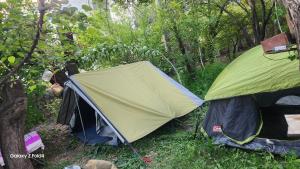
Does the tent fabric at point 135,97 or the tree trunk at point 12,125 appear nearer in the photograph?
the tree trunk at point 12,125

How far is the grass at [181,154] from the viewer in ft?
12.7

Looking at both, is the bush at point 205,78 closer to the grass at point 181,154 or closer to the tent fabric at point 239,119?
the grass at point 181,154

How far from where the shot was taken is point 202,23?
7.55 meters

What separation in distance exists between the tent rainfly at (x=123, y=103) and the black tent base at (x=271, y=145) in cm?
134

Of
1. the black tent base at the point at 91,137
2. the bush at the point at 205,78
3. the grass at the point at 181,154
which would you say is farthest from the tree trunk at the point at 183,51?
the black tent base at the point at 91,137

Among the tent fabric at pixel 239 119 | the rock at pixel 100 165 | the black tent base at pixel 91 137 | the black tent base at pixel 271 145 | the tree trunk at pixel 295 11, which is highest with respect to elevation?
the tree trunk at pixel 295 11

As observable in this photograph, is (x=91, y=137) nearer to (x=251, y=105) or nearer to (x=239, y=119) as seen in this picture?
(x=239, y=119)

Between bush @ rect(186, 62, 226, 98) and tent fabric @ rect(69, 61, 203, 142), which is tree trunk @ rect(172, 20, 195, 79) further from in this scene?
tent fabric @ rect(69, 61, 203, 142)

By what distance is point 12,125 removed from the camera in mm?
3775

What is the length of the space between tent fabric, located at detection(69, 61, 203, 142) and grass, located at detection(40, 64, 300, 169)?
24 cm

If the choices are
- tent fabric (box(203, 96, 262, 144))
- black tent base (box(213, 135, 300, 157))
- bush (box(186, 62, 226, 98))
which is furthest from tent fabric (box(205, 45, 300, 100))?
bush (box(186, 62, 226, 98))

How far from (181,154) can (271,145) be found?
1.14 m

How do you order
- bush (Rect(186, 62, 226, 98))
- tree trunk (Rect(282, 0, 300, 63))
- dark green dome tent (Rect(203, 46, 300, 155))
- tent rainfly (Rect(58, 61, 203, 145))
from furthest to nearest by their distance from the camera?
bush (Rect(186, 62, 226, 98)) < tent rainfly (Rect(58, 61, 203, 145)) < dark green dome tent (Rect(203, 46, 300, 155)) < tree trunk (Rect(282, 0, 300, 63))

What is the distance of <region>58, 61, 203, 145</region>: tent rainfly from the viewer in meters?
4.94
